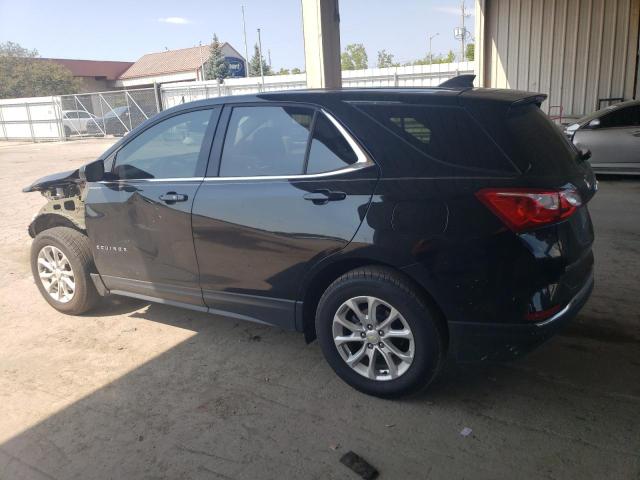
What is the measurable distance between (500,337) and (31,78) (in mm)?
51111

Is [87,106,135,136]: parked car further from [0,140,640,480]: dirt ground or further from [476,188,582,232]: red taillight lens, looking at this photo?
[476,188,582,232]: red taillight lens

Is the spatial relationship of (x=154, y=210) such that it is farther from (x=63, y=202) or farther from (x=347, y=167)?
(x=347, y=167)

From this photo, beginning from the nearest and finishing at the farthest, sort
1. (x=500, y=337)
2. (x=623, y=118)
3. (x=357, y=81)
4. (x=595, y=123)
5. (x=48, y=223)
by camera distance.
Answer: (x=500, y=337), (x=48, y=223), (x=623, y=118), (x=595, y=123), (x=357, y=81)

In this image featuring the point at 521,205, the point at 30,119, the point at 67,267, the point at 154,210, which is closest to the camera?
the point at 521,205

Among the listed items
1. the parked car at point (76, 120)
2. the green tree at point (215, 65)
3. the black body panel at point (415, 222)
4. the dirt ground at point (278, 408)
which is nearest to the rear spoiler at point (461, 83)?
the black body panel at point (415, 222)

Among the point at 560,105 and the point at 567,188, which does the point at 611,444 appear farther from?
the point at 560,105

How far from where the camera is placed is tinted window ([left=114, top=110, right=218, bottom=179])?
12.5 ft

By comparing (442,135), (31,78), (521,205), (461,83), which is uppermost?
(31,78)

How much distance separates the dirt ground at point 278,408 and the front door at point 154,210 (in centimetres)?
49

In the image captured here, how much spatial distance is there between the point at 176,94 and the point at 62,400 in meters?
28.1

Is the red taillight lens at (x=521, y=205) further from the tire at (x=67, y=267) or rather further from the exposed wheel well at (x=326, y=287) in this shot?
the tire at (x=67, y=267)

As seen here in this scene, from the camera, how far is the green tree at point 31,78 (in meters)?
44.9

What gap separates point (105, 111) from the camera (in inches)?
1137

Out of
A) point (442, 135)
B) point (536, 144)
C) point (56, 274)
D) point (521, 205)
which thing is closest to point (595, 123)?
point (536, 144)
